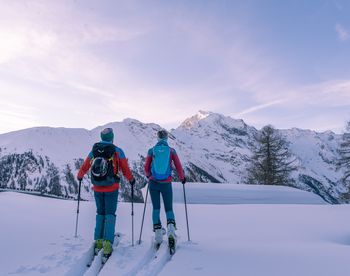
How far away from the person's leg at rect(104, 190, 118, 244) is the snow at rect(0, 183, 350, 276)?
0.38m

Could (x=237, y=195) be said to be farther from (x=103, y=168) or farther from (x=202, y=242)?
(x=103, y=168)

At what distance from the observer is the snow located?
600 centimetres

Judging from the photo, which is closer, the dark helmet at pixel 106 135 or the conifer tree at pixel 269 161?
the dark helmet at pixel 106 135

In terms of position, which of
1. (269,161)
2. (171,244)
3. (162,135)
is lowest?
(171,244)

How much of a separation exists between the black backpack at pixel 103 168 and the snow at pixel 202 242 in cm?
129

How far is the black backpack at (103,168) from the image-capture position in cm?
731

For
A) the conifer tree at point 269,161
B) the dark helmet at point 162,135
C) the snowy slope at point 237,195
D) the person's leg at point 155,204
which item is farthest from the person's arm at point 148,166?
the conifer tree at point 269,161

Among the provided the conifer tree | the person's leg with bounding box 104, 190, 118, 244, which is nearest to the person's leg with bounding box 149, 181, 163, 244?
the person's leg with bounding box 104, 190, 118, 244

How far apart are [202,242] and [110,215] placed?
93.0 inches

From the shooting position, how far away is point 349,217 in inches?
469

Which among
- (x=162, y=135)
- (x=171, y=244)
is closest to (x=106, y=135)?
(x=162, y=135)

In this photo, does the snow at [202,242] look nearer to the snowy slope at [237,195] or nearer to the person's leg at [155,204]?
the person's leg at [155,204]

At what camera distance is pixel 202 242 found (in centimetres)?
838

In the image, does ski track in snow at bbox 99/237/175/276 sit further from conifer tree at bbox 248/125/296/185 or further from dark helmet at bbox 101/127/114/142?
conifer tree at bbox 248/125/296/185
